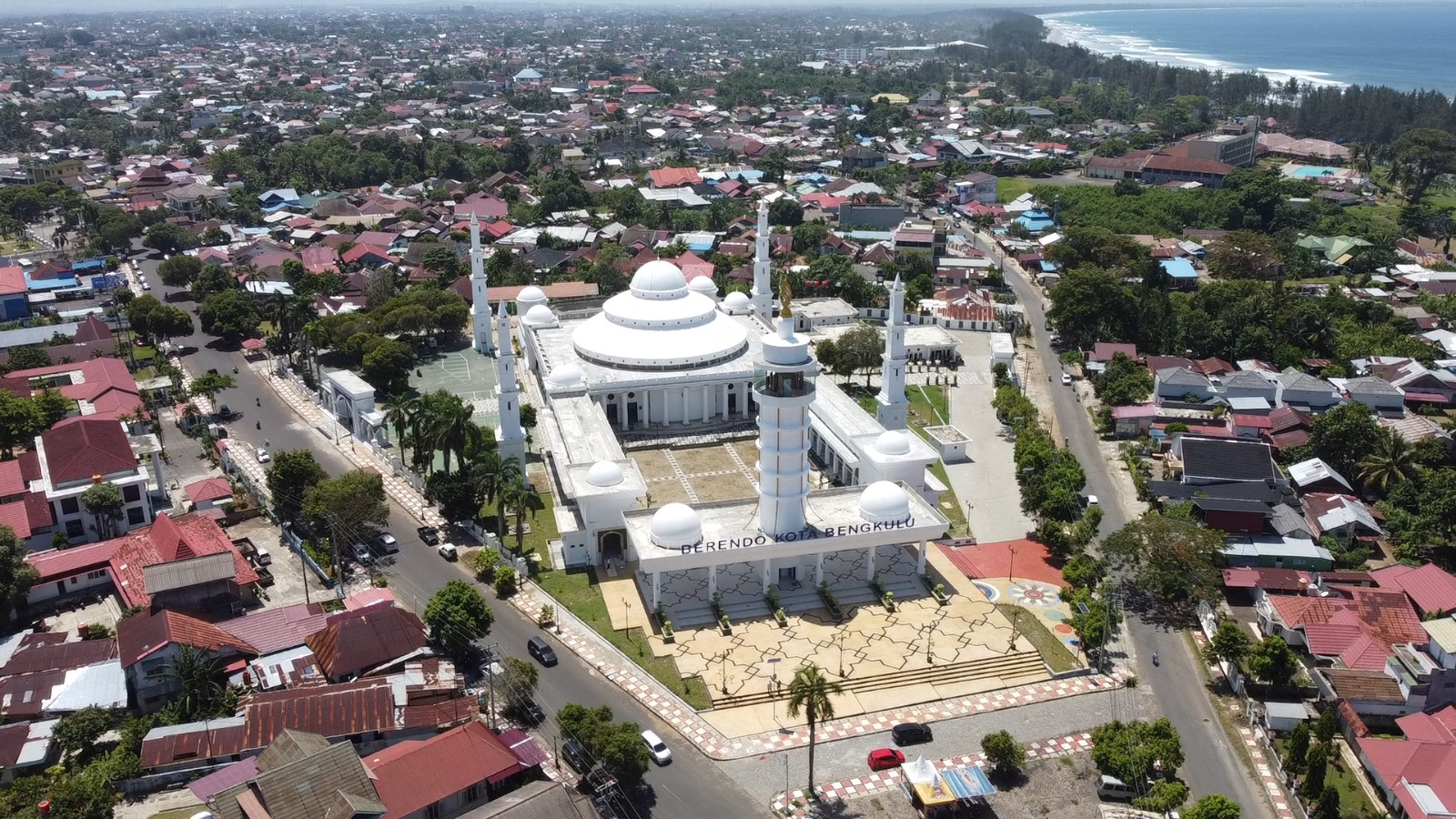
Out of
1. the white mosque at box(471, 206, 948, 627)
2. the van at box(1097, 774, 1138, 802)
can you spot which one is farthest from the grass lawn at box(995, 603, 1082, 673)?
the van at box(1097, 774, 1138, 802)

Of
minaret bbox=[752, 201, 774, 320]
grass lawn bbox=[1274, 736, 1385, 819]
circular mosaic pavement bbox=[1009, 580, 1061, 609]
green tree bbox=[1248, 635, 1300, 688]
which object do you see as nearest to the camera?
grass lawn bbox=[1274, 736, 1385, 819]

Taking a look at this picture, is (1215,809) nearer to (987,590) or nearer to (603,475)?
(987,590)

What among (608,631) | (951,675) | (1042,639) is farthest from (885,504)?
(608,631)

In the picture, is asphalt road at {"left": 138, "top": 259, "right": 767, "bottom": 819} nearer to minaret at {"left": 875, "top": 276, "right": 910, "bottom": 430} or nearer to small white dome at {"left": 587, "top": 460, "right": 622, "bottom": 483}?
small white dome at {"left": 587, "top": 460, "right": 622, "bottom": 483}

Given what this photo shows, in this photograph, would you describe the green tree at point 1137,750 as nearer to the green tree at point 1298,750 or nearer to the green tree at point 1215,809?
the green tree at point 1215,809

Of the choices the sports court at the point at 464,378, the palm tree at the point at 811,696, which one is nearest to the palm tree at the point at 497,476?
the sports court at the point at 464,378
